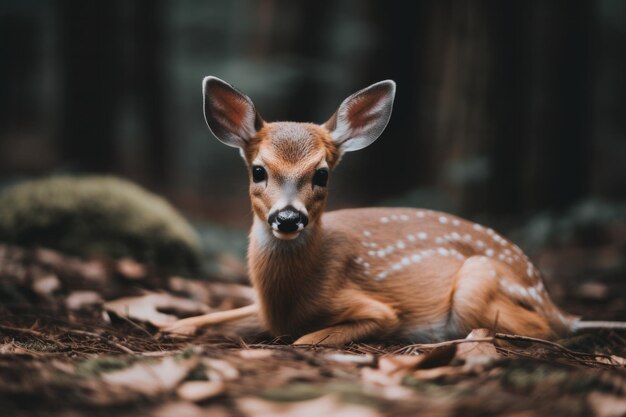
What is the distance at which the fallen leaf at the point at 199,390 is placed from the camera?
1874 millimetres

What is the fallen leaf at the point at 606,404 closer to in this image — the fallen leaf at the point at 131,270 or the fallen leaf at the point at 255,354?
the fallen leaf at the point at 255,354

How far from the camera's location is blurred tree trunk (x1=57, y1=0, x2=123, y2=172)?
8.73m

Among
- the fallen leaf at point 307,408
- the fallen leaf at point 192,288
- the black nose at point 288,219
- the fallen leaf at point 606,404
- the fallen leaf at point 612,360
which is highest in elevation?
the black nose at point 288,219

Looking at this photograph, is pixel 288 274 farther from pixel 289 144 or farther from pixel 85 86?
pixel 85 86

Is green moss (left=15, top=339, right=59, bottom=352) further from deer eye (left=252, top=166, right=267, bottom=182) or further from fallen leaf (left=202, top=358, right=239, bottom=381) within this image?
deer eye (left=252, top=166, right=267, bottom=182)

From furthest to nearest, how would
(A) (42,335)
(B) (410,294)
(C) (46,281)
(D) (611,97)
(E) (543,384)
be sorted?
(D) (611,97), (C) (46,281), (B) (410,294), (A) (42,335), (E) (543,384)

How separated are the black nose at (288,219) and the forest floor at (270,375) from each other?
1.72ft

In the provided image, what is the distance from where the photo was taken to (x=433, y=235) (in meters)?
3.65

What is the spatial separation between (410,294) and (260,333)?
0.82 m

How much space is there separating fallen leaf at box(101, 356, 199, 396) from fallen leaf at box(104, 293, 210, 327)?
1.22 m

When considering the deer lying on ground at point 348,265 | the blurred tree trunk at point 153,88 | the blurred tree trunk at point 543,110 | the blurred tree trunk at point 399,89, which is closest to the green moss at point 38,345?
the deer lying on ground at point 348,265

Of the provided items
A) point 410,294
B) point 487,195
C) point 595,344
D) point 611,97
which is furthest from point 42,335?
point 611,97

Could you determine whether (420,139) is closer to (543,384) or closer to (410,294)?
(410,294)

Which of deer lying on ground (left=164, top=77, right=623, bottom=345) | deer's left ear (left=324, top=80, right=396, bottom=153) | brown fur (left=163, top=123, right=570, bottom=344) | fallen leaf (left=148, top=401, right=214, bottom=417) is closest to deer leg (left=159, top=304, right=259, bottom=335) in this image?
deer lying on ground (left=164, top=77, right=623, bottom=345)
